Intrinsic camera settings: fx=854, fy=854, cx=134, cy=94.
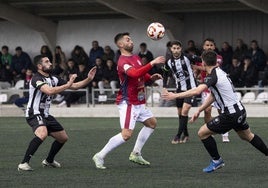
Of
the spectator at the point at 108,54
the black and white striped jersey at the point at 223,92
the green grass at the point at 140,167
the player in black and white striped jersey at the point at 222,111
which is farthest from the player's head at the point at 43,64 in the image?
the spectator at the point at 108,54

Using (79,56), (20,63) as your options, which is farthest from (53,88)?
(20,63)

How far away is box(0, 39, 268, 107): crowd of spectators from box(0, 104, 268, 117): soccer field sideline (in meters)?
0.59

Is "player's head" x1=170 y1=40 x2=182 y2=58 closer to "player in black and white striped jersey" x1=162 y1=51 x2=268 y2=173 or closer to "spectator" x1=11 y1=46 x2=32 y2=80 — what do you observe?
"player in black and white striped jersey" x1=162 y1=51 x2=268 y2=173

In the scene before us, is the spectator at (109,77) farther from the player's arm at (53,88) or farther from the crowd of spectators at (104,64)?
the player's arm at (53,88)

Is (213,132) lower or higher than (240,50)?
lower

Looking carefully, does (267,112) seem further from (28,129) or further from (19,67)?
(19,67)

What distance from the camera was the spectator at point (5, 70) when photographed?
1242 inches

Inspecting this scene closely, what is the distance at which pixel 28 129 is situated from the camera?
21.1 metres

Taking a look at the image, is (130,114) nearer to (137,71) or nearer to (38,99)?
(137,71)

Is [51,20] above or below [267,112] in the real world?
above

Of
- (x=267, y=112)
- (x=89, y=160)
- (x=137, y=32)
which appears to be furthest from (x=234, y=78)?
(x=89, y=160)

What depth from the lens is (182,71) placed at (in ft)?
53.4

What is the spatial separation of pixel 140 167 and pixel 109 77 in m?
17.1

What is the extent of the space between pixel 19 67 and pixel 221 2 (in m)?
8.03
